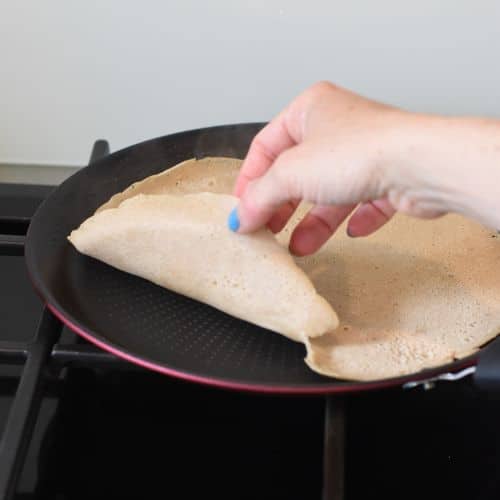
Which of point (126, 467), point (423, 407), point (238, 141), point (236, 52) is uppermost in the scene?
point (236, 52)

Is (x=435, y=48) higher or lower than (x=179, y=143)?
higher

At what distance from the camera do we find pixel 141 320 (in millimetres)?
641

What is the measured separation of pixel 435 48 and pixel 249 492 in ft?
1.88

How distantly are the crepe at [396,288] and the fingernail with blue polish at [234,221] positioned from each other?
0.01m

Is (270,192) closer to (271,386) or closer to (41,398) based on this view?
(271,386)

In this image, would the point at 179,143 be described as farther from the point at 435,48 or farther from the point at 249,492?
the point at 249,492

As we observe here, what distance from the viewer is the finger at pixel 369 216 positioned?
2.15ft

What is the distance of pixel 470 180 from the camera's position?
1.55ft

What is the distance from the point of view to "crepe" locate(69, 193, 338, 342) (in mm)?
603

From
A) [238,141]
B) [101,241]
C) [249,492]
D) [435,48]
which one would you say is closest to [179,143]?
[238,141]

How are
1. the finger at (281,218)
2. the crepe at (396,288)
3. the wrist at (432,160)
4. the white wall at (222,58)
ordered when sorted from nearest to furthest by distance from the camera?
1. the wrist at (432,160)
2. the crepe at (396,288)
3. the finger at (281,218)
4. the white wall at (222,58)

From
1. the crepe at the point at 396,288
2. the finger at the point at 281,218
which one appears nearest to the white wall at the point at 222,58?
the crepe at the point at 396,288

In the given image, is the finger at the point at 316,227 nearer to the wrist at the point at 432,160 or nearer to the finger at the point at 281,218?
the finger at the point at 281,218

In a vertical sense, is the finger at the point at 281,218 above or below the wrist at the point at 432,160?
below
